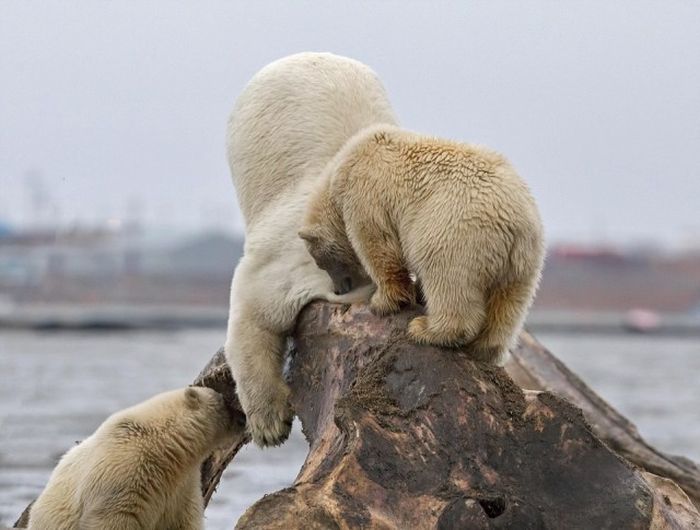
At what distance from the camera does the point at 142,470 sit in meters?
6.24

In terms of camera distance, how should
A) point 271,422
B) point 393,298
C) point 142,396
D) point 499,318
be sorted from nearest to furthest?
1. point 499,318
2. point 393,298
3. point 271,422
4. point 142,396

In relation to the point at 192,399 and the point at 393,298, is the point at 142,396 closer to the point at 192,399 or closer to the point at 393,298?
the point at 192,399

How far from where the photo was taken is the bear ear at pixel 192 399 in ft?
21.4

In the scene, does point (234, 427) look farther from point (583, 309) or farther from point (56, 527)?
point (583, 309)

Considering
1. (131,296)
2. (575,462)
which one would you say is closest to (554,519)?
(575,462)

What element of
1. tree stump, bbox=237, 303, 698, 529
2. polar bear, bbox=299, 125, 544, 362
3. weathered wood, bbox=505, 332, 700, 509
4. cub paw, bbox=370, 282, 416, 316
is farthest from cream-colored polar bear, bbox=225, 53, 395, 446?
weathered wood, bbox=505, 332, 700, 509

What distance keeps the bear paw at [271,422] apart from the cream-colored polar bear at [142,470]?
0.62m

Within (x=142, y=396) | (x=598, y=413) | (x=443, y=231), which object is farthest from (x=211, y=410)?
(x=142, y=396)

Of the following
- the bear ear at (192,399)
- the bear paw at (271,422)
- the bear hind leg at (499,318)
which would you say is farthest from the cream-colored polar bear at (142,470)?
the bear hind leg at (499,318)

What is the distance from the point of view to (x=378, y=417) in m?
4.75

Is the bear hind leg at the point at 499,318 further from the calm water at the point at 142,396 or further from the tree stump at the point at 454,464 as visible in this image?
the calm water at the point at 142,396

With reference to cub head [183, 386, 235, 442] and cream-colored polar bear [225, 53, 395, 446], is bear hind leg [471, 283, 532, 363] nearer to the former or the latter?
cream-colored polar bear [225, 53, 395, 446]

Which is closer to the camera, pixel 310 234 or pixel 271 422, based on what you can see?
pixel 310 234

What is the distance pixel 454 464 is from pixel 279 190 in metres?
1.82
